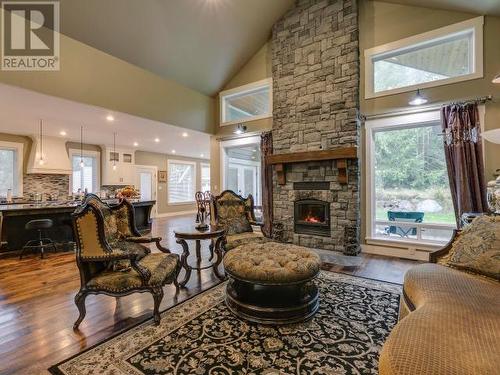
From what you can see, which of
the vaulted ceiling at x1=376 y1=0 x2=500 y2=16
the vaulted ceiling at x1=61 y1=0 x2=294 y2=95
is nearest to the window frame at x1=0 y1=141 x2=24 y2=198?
the vaulted ceiling at x1=61 y1=0 x2=294 y2=95

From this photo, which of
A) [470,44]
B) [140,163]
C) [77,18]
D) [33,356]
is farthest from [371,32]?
[140,163]

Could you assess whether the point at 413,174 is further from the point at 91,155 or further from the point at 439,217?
the point at 91,155

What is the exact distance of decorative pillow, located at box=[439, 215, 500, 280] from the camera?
192cm

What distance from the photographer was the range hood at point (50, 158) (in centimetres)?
707

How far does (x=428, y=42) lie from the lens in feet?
13.8

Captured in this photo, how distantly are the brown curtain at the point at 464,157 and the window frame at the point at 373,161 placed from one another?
0.86 feet

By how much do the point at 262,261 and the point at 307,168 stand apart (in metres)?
3.06

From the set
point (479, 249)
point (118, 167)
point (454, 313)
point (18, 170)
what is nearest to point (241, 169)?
point (118, 167)

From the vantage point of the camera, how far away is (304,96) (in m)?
5.15

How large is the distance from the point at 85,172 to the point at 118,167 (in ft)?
3.35

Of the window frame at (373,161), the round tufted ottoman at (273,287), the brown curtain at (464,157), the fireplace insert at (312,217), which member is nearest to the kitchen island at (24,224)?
the round tufted ottoman at (273,287)

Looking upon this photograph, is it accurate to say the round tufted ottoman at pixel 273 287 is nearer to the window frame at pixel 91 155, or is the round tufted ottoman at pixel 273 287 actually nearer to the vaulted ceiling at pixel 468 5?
the vaulted ceiling at pixel 468 5

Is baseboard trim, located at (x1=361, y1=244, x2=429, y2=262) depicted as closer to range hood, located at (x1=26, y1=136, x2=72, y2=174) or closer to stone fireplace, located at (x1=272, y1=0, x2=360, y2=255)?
stone fireplace, located at (x1=272, y1=0, x2=360, y2=255)

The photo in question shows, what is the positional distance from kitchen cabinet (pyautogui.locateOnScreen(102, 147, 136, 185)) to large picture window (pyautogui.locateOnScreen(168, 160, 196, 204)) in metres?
1.84
